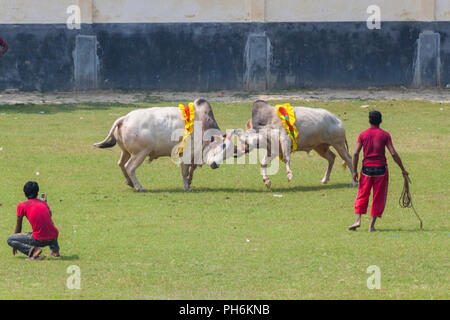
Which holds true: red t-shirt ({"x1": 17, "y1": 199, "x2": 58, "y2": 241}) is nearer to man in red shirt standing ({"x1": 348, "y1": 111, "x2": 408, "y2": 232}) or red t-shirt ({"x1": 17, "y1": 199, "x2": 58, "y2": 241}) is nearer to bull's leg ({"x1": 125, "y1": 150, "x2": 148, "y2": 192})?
man in red shirt standing ({"x1": 348, "y1": 111, "x2": 408, "y2": 232})

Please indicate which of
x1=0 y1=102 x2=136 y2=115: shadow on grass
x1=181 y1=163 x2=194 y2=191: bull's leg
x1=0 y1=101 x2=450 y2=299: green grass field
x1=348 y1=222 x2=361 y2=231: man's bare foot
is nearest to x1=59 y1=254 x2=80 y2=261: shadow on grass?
x1=0 y1=101 x2=450 y2=299: green grass field

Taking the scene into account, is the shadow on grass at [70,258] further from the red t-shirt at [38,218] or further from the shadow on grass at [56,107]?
the shadow on grass at [56,107]

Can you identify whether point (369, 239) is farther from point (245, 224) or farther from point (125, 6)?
point (125, 6)

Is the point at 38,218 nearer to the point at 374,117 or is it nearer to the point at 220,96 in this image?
the point at 374,117

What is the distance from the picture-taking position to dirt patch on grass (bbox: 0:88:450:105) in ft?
95.4

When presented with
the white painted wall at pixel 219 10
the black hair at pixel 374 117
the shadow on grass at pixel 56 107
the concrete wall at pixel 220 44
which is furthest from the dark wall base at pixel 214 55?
the black hair at pixel 374 117

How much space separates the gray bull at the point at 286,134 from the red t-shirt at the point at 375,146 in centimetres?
385

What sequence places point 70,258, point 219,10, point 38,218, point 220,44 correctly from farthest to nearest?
point 220,44
point 219,10
point 70,258
point 38,218

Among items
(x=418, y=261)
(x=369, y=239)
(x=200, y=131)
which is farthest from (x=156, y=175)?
(x=418, y=261)

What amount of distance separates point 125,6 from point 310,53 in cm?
Answer: 606

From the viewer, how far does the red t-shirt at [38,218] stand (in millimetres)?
11438

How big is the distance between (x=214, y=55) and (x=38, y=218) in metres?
20.3

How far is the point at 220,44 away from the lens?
31000mm

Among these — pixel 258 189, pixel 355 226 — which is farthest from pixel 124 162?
pixel 355 226
